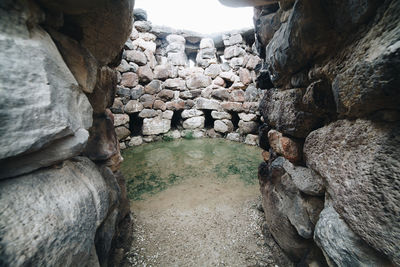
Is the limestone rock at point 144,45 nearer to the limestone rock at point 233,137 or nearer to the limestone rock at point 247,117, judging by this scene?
the limestone rock at point 247,117

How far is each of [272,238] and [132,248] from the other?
1381 mm

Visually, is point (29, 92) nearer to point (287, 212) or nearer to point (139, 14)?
point (287, 212)

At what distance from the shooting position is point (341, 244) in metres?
0.76

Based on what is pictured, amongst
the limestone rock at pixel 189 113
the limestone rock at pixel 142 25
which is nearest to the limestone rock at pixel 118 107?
the limestone rock at pixel 189 113

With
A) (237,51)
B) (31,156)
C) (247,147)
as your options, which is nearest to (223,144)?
(247,147)

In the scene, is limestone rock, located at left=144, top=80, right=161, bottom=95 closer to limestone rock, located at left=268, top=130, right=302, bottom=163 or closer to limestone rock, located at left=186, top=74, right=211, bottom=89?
limestone rock, located at left=186, top=74, right=211, bottom=89

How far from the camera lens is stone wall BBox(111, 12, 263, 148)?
5320 mm

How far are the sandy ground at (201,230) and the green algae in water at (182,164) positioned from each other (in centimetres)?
35

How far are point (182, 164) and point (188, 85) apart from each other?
3.37 m

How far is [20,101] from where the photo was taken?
538 mm

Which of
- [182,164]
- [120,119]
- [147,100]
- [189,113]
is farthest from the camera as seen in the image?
[189,113]

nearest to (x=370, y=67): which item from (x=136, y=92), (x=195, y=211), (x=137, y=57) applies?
(x=195, y=211)

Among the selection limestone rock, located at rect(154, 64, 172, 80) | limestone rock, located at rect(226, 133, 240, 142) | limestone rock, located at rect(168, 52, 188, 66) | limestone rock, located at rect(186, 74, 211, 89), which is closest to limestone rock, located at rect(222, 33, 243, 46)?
limestone rock, located at rect(186, 74, 211, 89)

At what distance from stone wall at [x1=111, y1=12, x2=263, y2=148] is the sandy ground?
3100 millimetres
